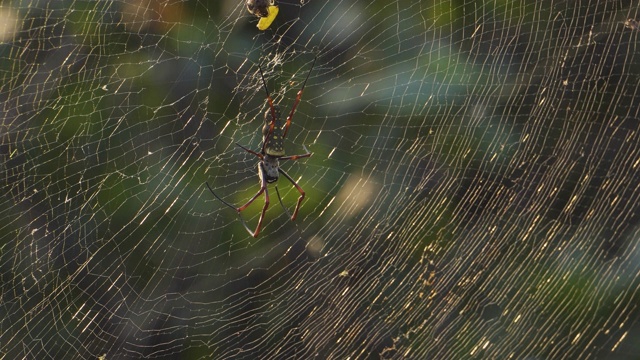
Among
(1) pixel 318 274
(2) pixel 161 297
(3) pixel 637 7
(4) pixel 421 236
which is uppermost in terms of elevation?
(3) pixel 637 7

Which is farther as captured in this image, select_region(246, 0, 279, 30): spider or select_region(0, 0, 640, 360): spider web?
select_region(0, 0, 640, 360): spider web

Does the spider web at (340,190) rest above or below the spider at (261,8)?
below

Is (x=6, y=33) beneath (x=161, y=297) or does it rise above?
above

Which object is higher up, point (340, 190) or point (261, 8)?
point (261, 8)

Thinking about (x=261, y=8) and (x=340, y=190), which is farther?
→ (x=340, y=190)

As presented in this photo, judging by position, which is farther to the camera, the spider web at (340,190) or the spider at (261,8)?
the spider web at (340,190)

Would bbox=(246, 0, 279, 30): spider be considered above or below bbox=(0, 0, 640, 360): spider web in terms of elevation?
above

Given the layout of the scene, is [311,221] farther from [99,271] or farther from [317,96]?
[99,271]

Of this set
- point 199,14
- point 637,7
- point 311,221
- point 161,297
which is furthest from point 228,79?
point 637,7
